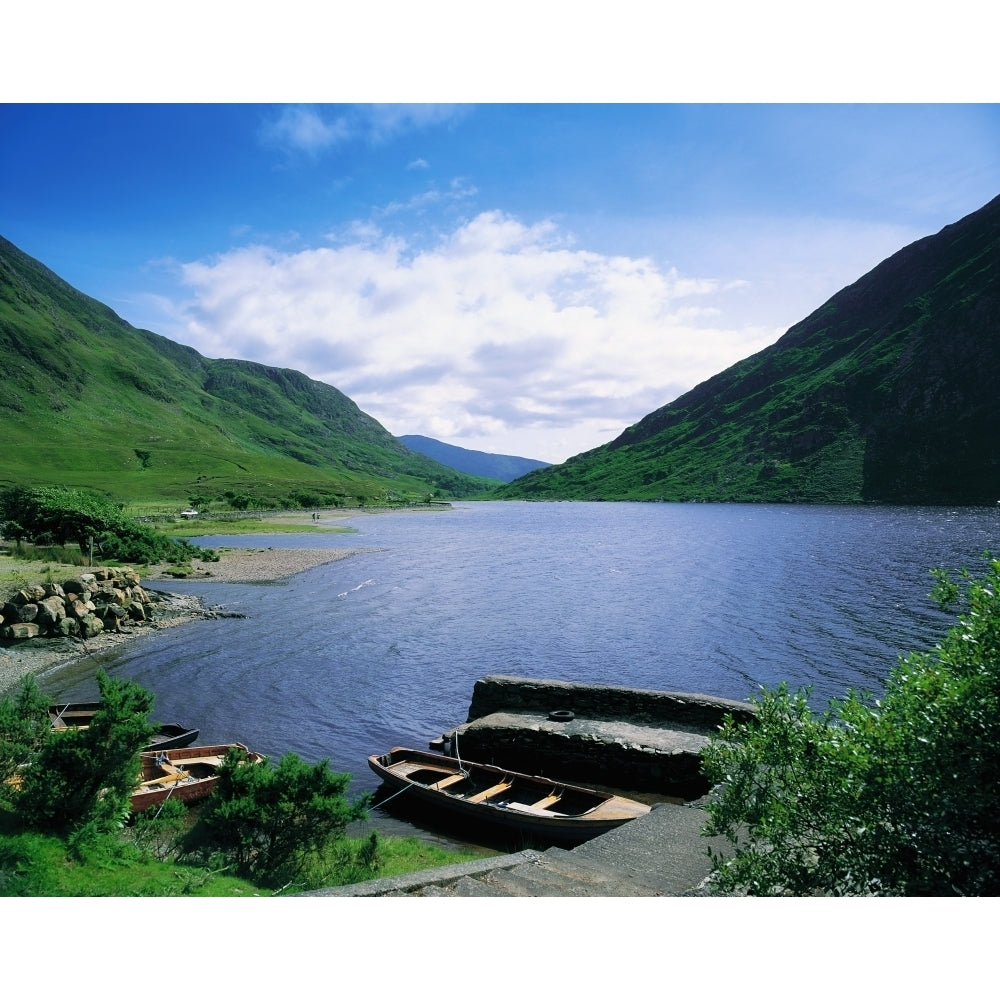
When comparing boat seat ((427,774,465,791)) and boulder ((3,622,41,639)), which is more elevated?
boulder ((3,622,41,639))

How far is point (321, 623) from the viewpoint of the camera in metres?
50.7

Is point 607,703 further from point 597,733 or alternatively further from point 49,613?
point 49,613

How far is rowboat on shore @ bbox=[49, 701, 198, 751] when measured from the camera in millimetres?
25172

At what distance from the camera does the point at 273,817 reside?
14.8 meters

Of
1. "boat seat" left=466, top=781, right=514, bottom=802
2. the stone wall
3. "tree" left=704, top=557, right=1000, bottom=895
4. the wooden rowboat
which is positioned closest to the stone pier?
the stone wall

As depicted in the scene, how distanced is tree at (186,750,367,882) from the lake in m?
8.64

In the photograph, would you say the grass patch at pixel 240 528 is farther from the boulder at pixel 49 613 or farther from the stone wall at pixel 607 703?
the stone wall at pixel 607 703

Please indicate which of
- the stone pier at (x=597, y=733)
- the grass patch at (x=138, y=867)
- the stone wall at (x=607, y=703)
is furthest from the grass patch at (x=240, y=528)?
the grass patch at (x=138, y=867)

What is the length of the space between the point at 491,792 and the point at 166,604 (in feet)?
139

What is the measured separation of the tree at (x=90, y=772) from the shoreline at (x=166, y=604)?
10.4 metres

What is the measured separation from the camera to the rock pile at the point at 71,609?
135 ft

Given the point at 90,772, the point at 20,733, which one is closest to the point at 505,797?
the point at 90,772

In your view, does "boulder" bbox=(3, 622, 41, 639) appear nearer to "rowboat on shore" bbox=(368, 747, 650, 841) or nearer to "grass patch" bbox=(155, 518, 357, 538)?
"rowboat on shore" bbox=(368, 747, 650, 841)
